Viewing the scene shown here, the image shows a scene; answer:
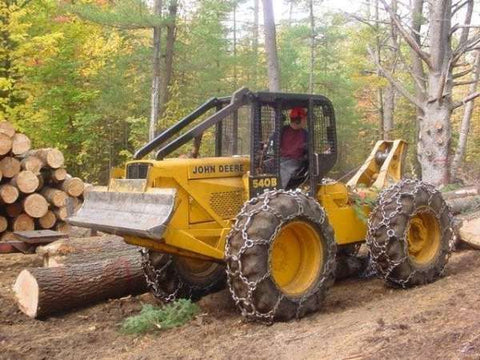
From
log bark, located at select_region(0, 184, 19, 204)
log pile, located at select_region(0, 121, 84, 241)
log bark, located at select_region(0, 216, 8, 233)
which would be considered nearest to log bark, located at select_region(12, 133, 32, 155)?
log pile, located at select_region(0, 121, 84, 241)

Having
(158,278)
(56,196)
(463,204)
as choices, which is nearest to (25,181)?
(56,196)

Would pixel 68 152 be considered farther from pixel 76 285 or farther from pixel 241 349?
pixel 241 349

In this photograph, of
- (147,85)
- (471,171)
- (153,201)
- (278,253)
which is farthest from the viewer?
(471,171)

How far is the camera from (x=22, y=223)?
37.6 feet

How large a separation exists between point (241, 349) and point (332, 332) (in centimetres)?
79

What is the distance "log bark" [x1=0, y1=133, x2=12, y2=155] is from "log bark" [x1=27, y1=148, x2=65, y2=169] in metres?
0.82

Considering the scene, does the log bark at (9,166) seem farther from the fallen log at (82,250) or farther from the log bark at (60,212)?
the fallen log at (82,250)

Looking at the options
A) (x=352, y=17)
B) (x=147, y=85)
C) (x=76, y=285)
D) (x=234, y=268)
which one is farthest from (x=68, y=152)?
(x=234, y=268)

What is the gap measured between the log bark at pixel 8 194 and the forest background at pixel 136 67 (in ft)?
17.8

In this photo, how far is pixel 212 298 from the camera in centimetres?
A: 675

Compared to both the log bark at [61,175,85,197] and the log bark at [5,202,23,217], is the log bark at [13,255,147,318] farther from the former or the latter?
the log bark at [61,175,85,197]

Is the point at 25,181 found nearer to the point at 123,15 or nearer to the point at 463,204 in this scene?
the point at 123,15

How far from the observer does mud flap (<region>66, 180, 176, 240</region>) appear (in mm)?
5262

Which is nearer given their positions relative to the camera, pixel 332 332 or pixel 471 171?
pixel 332 332
